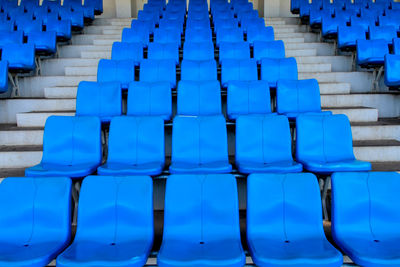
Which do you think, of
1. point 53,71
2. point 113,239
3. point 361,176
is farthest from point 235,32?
point 113,239

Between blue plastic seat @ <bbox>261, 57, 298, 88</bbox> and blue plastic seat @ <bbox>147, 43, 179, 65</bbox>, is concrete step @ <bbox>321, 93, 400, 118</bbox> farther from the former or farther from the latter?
blue plastic seat @ <bbox>147, 43, 179, 65</bbox>

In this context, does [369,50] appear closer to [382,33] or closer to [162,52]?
[382,33]

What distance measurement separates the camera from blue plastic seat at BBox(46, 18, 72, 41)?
3517mm

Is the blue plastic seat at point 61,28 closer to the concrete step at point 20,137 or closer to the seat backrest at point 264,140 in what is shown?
the concrete step at point 20,137

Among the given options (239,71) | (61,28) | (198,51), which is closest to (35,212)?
(239,71)

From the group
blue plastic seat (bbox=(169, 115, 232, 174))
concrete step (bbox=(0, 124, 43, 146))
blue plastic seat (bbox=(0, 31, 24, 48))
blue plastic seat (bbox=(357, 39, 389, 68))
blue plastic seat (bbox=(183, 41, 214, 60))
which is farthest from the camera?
blue plastic seat (bbox=(0, 31, 24, 48))

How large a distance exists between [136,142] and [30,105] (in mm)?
1217

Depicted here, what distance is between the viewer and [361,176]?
1.25 m

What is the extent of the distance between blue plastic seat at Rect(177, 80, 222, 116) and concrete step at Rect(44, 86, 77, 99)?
968mm

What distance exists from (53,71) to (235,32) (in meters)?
1.75

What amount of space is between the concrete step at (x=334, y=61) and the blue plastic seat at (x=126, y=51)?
1445mm

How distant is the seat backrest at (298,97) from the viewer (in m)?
2.15

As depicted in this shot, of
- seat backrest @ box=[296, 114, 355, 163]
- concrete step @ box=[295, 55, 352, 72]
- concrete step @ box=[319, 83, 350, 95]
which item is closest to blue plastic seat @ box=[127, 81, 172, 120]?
seat backrest @ box=[296, 114, 355, 163]

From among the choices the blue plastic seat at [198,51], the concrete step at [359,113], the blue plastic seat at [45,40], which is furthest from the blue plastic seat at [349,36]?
the blue plastic seat at [45,40]
